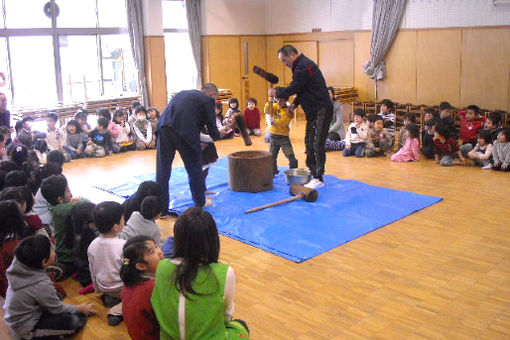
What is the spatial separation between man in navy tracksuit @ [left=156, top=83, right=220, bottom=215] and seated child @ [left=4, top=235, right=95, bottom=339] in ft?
6.59

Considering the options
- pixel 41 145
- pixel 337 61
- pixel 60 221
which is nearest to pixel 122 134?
pixel 41 145

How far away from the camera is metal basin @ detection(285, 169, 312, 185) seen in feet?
20.6

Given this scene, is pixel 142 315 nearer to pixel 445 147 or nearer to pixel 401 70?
pixel 445 147

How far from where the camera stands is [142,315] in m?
2.64

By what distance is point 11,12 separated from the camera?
30.7 feet

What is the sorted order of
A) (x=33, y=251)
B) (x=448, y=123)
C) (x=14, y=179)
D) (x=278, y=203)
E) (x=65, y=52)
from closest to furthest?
1. (x=33, y=251)
2. (x=14, y=179)
3. (x=278, y=203)
4. (x=448, y=123)
5. (x=65, y=52)

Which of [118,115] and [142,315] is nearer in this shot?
[142,315]

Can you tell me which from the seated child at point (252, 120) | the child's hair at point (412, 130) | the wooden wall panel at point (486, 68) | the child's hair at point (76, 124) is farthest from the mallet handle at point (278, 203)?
the wooden wall panel at point (486, 68)

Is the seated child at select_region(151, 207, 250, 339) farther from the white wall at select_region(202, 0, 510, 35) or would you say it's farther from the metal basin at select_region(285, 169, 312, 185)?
the white wall at select_region(202, 0, 510, 35)

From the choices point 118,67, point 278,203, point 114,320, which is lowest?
point 114,320

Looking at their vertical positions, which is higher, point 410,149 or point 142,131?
point 142,131

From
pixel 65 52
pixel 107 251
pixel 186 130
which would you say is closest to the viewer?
pixel 107 251

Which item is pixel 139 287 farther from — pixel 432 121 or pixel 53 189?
pixel 432 121

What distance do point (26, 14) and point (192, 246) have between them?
872cm
